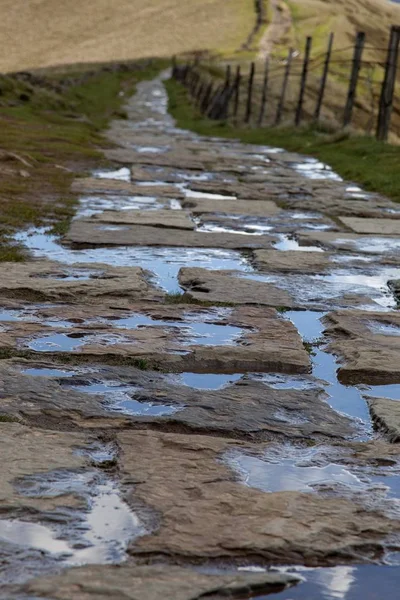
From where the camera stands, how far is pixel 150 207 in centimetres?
1015

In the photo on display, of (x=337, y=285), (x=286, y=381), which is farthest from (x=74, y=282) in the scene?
(x=286, y=381)

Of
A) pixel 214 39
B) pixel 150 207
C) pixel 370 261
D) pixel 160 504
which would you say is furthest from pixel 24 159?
pixel 214 39

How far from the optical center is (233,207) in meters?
10.5

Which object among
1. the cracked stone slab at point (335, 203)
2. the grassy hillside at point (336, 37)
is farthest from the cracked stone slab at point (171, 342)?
the grassy hillside at point (336, 37)

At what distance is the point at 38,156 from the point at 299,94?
19001 millimetres

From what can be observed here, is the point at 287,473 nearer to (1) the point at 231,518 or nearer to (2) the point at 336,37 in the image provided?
(1) the point at 231,518

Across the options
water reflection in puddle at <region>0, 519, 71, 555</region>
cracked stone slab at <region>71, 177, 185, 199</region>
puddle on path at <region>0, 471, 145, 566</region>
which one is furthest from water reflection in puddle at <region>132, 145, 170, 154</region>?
water reflection in puddle at <region>0, 519, 71, 555</region>

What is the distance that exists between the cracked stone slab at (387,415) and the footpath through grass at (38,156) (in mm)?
3404

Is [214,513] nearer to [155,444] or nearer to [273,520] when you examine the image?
[273,520]

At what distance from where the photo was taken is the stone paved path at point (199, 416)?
2.78 meters

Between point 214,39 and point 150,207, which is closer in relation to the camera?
point 150,207

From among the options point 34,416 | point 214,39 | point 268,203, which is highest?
point 34,416

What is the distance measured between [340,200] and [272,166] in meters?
4.64

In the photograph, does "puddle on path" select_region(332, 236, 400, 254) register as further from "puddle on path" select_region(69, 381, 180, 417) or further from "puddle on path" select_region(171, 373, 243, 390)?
"puddle on path" select_region(69, 381, 180, 417)
